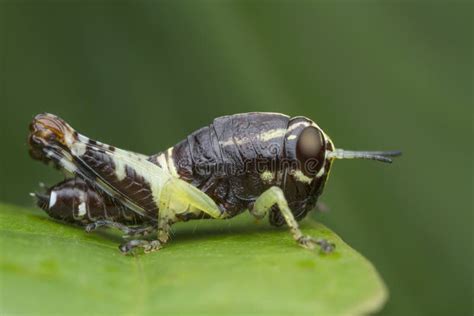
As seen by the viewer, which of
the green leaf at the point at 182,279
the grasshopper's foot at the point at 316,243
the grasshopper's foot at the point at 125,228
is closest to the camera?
the green leaf at the point at 182,279

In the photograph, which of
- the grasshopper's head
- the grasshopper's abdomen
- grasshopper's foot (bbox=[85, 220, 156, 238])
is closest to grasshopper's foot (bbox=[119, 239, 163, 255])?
grasshopper's foot (bbox=[85, 220, 156, 238])

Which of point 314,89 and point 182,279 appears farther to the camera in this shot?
point 314,89

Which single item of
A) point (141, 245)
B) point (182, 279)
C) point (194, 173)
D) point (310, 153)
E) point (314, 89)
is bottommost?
point (141, 245)

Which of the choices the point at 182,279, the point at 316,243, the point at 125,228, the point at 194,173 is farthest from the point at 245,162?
the point at 182,279

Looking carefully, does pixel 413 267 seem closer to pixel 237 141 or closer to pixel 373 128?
pixel 373 128

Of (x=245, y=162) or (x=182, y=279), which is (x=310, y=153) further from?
(x=182, y=279)

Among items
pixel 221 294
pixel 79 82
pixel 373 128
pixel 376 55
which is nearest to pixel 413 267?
pixel 373 128

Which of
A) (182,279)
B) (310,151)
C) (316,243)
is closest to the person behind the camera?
(182,279)

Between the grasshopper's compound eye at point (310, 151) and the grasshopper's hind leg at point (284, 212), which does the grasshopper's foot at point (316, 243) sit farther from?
the grasshopper's compound eye at point (310, 151)

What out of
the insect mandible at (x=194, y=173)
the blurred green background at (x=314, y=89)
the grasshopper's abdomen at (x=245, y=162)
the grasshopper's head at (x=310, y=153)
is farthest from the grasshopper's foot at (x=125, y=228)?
the blurred green background at (x=314, y=89)
